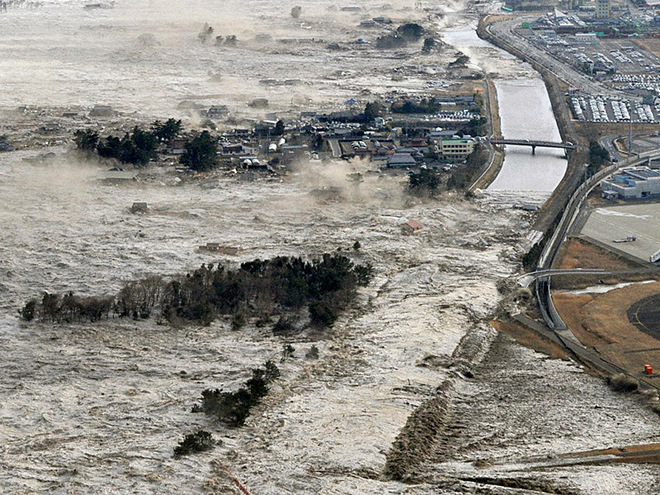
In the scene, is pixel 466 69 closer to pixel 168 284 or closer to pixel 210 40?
pixel 210 40

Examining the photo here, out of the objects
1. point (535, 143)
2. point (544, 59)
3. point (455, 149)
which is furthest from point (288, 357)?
point (544, 59)

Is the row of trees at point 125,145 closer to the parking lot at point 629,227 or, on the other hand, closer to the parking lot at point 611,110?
the parking lot at point 629,227

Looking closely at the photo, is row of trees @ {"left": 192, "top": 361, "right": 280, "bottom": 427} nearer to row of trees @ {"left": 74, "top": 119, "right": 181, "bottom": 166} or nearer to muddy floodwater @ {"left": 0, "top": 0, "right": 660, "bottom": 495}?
muddy floodwater @ {"left": 0, "top": 0, "right": 660, "bottom": 495}

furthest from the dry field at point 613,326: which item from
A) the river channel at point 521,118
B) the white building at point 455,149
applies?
the white building at point 455,149

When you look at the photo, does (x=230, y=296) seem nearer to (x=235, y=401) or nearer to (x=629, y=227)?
(x=235, y=401)

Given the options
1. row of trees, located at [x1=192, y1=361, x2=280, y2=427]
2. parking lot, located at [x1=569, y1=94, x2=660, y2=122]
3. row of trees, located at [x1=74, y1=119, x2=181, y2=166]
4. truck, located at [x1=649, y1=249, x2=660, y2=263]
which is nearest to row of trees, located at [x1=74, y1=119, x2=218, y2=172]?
row of trees, located at [x1=74, y1=119, x2=181, y2=166]

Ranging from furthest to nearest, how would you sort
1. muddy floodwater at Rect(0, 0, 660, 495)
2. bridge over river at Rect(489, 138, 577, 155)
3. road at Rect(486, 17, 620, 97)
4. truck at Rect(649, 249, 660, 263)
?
road at Rect(486, 17, 620, 97), bridge over river at Rect(489, 138, 577, 155), truck at Rect(649, 249, 660, 263), muddy floodwater at Rect(0, 0, 660, 495)

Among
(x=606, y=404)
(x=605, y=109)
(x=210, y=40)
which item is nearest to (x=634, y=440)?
(x=606, y=404)
